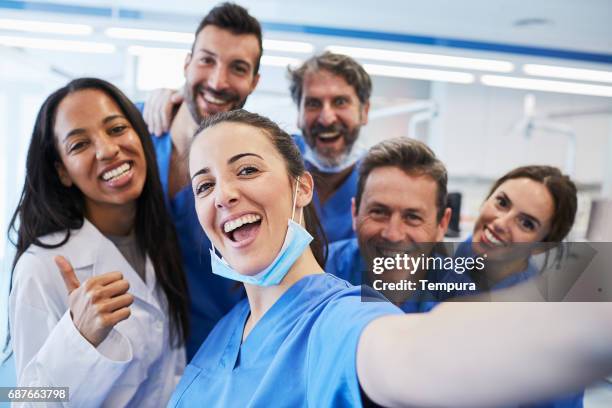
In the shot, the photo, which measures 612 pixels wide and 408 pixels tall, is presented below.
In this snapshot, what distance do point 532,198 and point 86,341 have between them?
122 centimetres

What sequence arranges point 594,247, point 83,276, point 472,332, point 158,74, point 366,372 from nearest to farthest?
point 472,332 < point 366,372 < point 594,247 < point 83,276 < point 158,74

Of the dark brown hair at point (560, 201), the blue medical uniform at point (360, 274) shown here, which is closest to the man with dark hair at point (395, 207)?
the blue medical uniform at point (360, 274)

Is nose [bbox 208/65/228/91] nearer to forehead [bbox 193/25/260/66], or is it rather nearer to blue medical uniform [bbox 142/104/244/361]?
forehead [bbox 193/25/260/66]

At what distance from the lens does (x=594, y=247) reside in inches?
38.7

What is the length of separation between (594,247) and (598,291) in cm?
14

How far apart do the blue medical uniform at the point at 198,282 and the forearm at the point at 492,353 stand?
1035mm

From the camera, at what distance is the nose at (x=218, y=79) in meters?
1.71

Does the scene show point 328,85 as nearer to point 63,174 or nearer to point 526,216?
point 526,216

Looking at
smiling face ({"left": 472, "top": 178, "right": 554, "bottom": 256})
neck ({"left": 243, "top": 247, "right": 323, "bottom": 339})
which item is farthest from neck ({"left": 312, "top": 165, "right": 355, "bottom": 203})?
neck ({"left": 243, "top": 247, "right": 323, "bottom": 339})

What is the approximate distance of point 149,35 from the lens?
11.2ft

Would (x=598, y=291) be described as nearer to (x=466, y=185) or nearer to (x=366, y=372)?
(x=366, y=372)

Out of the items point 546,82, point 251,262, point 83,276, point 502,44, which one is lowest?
point 83,276

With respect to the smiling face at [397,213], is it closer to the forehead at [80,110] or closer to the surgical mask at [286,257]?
the surgical mask at [286,257]

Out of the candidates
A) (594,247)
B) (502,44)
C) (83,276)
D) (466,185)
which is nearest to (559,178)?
(594,247)
